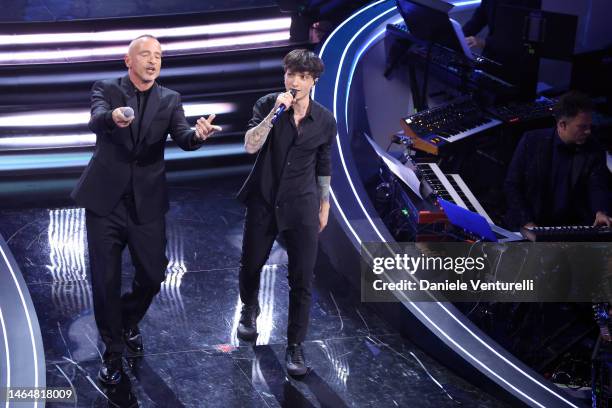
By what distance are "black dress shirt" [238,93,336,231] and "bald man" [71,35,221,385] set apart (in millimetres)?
424

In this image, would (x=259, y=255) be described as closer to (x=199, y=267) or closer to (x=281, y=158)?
(x=281, y=158)

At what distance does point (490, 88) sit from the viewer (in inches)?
259

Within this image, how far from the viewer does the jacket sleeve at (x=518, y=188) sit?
540cm

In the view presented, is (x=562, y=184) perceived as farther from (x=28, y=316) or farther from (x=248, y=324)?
(x=28, y=316)

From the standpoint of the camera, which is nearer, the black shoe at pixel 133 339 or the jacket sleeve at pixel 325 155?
the jacket sleeve at pixel 325 155

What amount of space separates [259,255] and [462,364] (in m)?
1.21

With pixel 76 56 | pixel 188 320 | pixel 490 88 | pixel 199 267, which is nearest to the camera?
pixel 188 320

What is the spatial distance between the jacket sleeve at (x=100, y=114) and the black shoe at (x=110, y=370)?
112 centimetres

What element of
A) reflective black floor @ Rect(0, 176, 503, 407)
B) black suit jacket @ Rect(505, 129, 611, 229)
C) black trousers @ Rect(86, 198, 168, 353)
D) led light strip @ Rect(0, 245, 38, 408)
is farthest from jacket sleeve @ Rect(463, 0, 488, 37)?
led light strip @ Rect(0, 245, 38, 408)

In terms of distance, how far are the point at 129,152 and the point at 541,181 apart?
2522mm

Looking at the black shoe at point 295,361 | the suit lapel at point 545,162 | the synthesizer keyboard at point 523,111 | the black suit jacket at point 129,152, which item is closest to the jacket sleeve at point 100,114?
the black suit jacket at point 129,152

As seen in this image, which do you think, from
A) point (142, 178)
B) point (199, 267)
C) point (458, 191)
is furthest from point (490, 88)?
point (142, 178)

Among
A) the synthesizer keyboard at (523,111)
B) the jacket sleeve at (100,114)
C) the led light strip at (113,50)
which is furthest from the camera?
the led light strip at (113,50)

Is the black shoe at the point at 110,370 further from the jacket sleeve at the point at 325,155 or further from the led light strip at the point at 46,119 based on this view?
the led light strip at the point at 46,119
